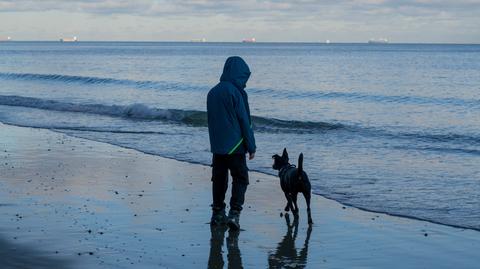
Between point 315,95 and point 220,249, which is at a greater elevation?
point 220,249

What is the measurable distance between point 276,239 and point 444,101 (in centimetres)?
2575

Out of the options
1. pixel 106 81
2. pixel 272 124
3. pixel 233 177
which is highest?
pixel 233 177

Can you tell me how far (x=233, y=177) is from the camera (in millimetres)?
8195

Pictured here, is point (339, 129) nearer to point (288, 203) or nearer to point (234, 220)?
point (288, 203)

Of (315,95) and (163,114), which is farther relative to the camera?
(315,95)

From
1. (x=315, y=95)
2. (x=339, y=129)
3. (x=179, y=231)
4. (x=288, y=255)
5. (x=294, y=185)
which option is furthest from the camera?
(x=315, y=95)

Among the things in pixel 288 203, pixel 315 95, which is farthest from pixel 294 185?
pixel 315 95

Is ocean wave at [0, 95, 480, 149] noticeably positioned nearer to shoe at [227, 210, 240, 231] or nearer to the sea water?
the sea water

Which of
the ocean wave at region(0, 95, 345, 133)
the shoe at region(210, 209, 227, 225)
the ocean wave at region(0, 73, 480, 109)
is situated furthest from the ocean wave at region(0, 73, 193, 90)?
the shoe at region(210, 209, 227, 225)

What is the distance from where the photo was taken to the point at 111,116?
2455 cm

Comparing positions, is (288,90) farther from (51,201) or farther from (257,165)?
(51,201)

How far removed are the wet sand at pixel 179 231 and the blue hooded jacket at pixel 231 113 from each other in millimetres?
900

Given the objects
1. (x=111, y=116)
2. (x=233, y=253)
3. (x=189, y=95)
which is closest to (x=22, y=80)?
(x=189, y=95)

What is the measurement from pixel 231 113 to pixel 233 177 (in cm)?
72
